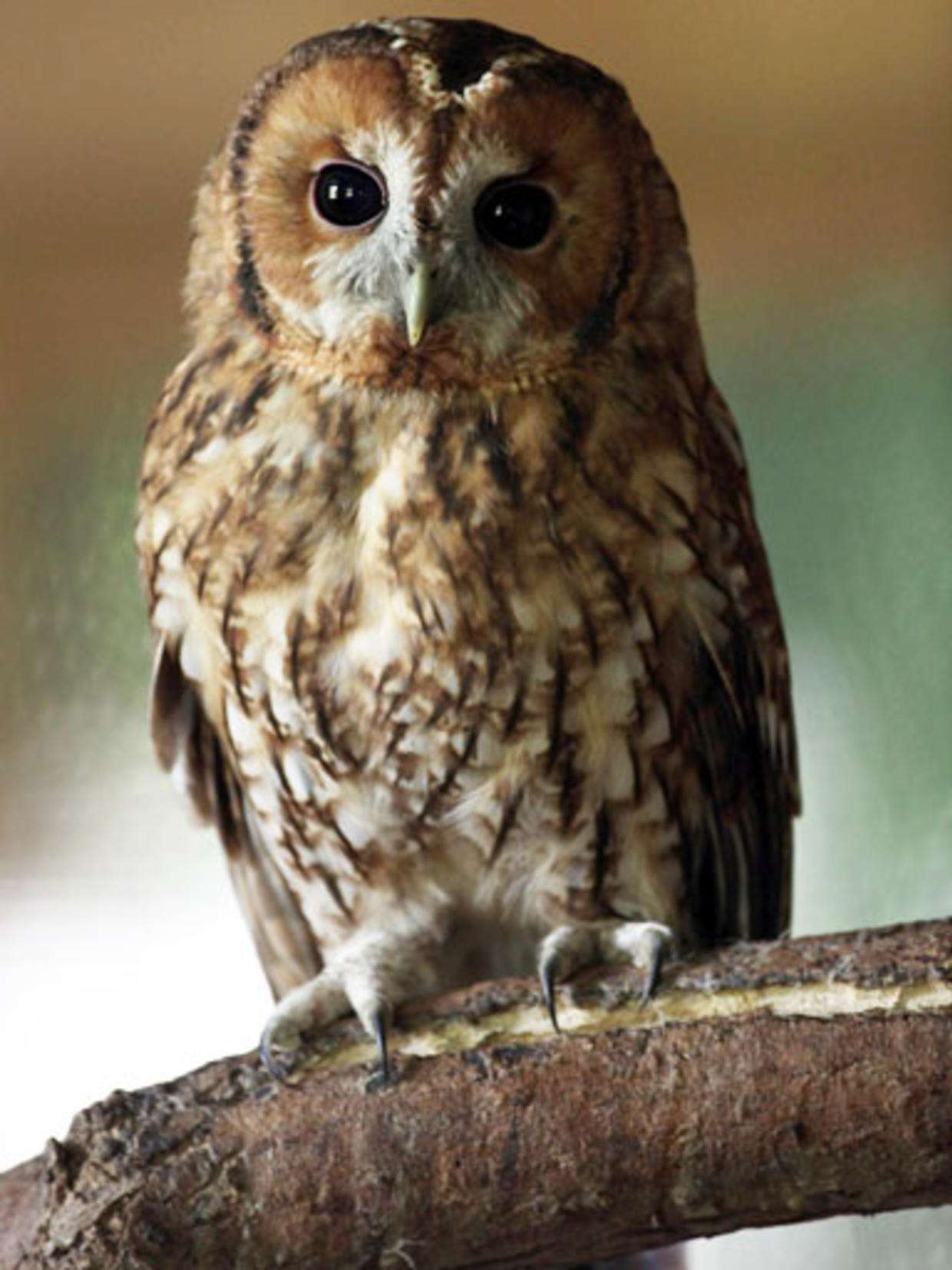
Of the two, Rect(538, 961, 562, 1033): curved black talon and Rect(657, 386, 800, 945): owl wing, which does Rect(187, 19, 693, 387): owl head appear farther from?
Rect(538, 961, 562, 1033): curved black talon

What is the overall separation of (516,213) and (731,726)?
44 centimetres

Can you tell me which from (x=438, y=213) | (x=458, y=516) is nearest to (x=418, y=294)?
→ (x=438, y=213)

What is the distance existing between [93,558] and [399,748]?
1.90ft

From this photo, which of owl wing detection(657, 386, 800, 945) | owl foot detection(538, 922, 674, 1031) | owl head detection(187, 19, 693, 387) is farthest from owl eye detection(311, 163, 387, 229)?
owl foot detection(538, 922, 674, 1031)

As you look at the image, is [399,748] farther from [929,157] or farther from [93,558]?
[929,157]

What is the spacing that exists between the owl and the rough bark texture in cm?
9

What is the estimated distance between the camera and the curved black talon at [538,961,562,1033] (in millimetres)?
1149

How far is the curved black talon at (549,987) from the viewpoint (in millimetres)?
1149

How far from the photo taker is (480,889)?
1430 mm

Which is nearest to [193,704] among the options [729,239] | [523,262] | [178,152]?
[523,262]

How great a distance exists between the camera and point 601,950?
132 centimetres

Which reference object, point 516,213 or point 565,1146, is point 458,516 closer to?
point 516,213

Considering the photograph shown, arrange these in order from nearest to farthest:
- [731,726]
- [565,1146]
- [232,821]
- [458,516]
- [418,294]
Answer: [565,1146]
[418,294]
[458,516]
[731,726]
[232,821]

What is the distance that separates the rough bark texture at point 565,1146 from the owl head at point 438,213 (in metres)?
0.47
